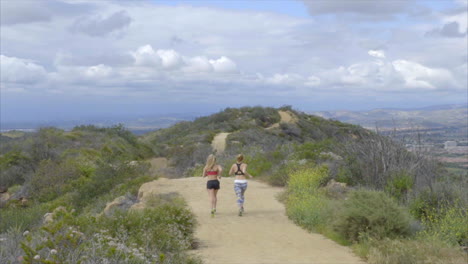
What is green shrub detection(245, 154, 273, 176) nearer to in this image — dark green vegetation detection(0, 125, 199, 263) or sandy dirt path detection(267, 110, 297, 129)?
dark green vegetation detection(0, 125, 199, 263)

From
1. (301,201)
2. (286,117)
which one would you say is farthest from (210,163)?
(286,117)

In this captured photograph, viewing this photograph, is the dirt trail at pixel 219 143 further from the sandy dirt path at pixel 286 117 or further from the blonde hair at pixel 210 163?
the blonde hair at pixel 210 163

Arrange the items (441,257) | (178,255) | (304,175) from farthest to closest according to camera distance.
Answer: (304,175), (441,257), (178,255)

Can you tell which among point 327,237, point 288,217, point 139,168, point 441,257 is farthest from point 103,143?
point 441,257

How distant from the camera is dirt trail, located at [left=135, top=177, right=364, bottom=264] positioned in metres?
9.33

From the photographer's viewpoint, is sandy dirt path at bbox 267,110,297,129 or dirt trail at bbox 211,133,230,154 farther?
sandy dirt path at bbox 267,110,297,129

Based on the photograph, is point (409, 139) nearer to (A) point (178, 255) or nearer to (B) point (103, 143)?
(A) point (178, 255)

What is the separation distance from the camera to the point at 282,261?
29.7 ft

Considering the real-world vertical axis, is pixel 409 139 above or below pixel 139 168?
above

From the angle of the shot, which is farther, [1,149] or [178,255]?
[1,149]

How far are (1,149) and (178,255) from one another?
1175 inches

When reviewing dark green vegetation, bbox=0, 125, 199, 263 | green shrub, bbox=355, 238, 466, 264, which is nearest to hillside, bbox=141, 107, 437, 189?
green shrub, bbox=355, 238, 466, 264

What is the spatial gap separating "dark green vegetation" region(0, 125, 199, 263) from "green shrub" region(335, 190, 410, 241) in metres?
3.27

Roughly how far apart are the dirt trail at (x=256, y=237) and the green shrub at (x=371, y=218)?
1.48ft
